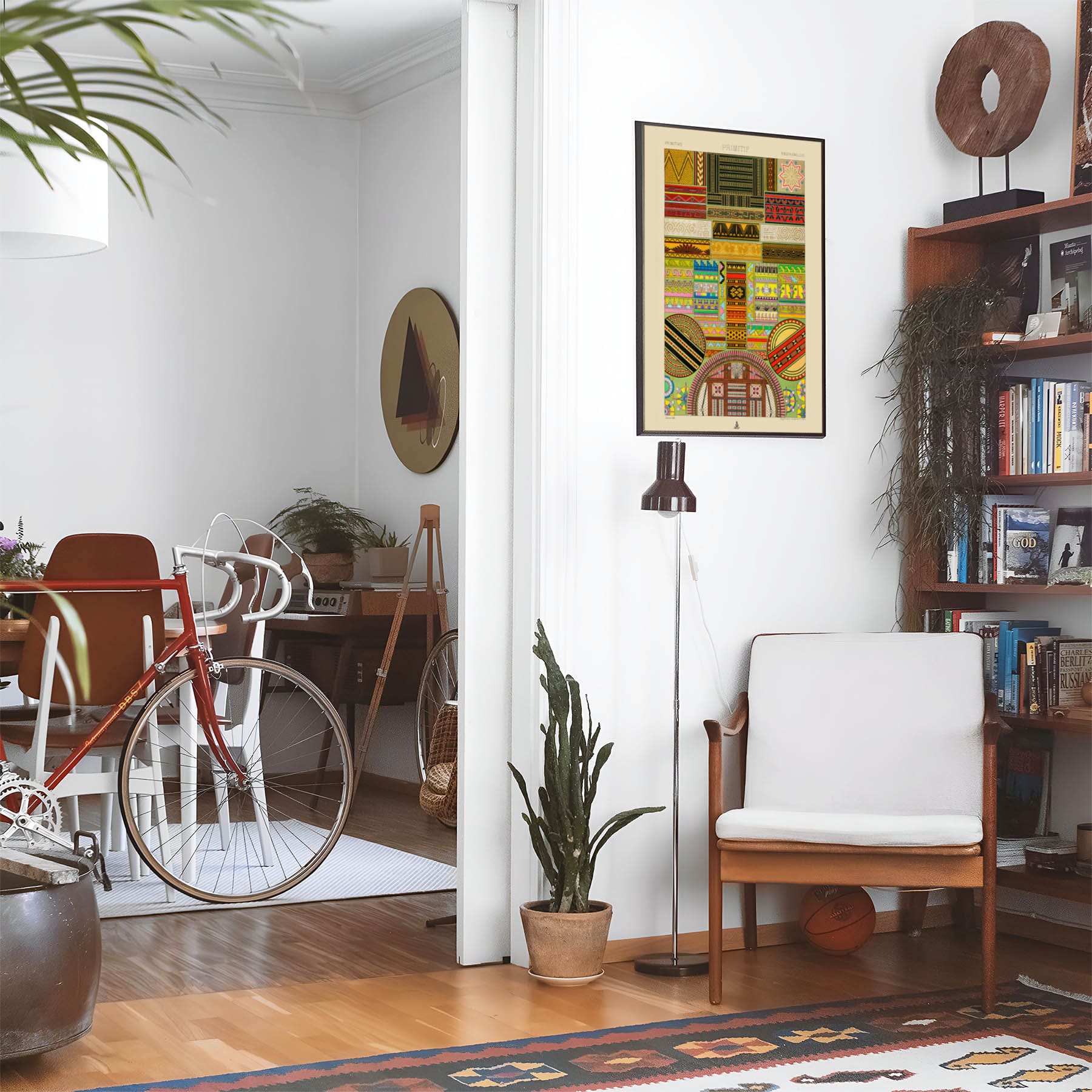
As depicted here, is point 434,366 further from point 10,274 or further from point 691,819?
point 691,819

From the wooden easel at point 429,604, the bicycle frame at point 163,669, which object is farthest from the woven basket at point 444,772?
the wooden easel at point 429,604

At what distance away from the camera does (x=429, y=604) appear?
19.4 feet

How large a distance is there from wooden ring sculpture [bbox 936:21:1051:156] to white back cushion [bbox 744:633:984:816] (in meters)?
1.38

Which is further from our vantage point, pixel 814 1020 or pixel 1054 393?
pixel 1054 393

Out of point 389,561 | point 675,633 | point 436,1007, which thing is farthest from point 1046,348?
point 389,561

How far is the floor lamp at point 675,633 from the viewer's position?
133 inches

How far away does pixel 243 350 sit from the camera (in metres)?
6.82

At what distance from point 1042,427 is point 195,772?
2.62 meters

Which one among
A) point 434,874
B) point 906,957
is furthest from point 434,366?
point 906,957

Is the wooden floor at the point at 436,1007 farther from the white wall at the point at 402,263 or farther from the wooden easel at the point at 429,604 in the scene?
the white wall at the point at 402,263

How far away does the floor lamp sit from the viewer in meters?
3.38

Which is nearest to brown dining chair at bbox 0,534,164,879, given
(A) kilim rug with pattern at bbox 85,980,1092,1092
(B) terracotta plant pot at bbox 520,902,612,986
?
(B) terracotta plant pot at bbox 520,902,612,986

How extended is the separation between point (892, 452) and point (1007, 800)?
0.99 meters

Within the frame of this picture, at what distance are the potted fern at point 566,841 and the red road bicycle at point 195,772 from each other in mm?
995
